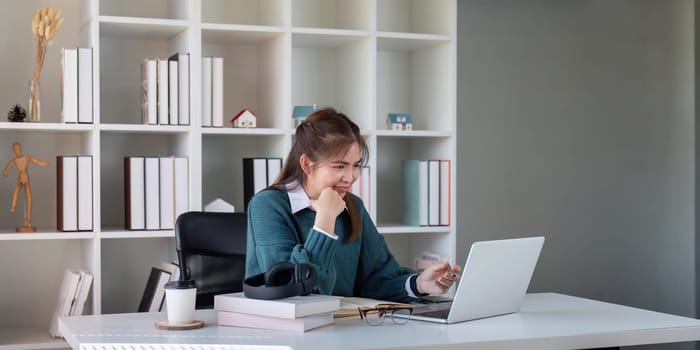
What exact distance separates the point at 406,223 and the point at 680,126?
69.3 inches

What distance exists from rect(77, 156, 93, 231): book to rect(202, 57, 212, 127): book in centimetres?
44

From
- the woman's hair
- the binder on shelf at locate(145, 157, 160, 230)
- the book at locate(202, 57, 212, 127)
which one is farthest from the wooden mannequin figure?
the woman's hair

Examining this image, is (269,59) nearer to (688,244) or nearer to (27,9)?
(27,9)

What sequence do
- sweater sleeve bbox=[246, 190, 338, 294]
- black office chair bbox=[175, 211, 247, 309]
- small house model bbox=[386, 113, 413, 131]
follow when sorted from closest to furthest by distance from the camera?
sweater sleeve bbox=[246, 190, 338, 294] → black office chair bbox=[175, 211, 247, 309] → small house model bbox=[386, 113, 413, 131]

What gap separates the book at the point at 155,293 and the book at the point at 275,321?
1.17 meters

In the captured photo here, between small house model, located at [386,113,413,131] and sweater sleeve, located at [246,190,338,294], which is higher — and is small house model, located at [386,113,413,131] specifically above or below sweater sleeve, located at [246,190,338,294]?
above

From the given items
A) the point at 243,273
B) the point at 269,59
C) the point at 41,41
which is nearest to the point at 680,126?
the point at 269,59

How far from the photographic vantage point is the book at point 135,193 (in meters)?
3.29

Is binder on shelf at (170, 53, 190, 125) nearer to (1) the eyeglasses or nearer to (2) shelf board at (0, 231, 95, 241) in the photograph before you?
(2) shelf board at (0, 231, 95, 241)

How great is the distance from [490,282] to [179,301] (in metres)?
0.77

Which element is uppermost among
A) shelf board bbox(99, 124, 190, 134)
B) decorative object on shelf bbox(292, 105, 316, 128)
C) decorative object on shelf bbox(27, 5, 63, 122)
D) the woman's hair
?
decorative object on shelf bbox(27, 5, 63, 122)

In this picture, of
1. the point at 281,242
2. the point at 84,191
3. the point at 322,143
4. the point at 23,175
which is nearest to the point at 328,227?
the point at 281,242

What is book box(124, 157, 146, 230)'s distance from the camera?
329 centimetres

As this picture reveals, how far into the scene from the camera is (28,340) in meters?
3.24
